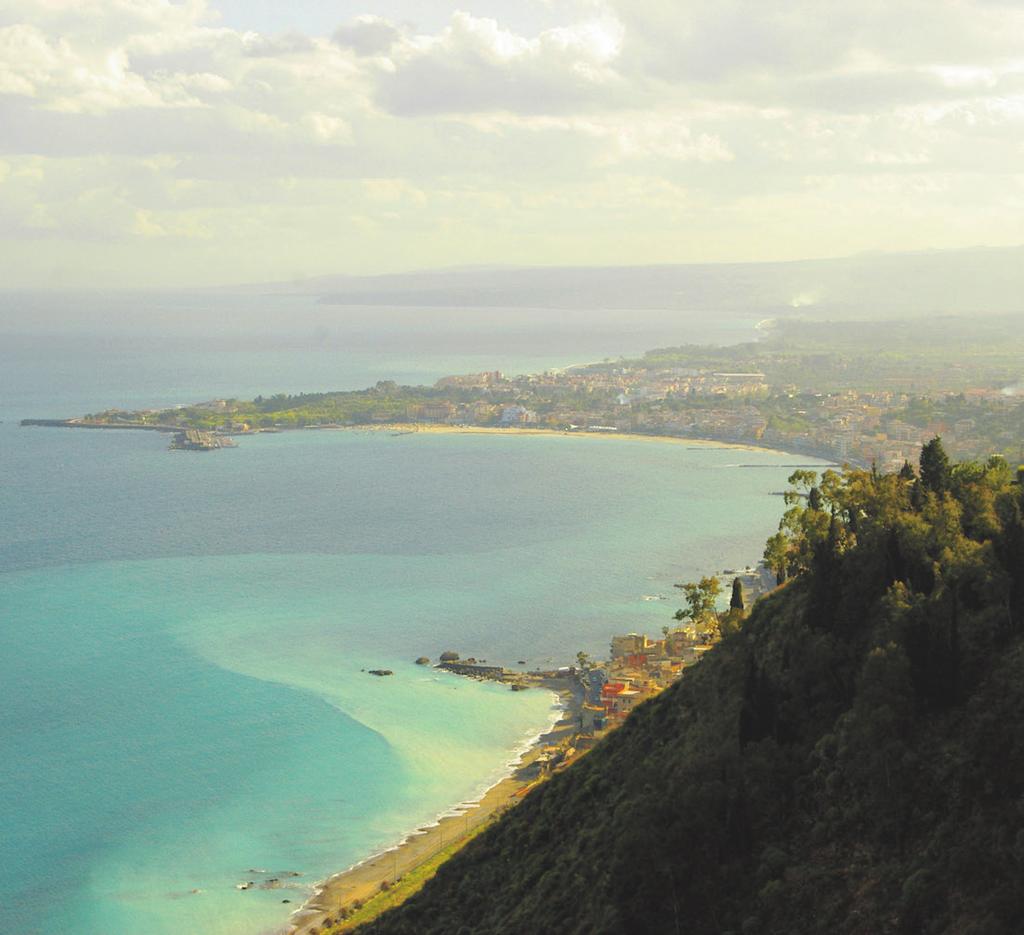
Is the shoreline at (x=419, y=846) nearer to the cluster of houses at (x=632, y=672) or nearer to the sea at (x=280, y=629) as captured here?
the sea at (x=280, y=629)

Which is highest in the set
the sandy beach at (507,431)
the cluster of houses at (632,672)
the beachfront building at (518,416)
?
the beachfront building at (518,416)

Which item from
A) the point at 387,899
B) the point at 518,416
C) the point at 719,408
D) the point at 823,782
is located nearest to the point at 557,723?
the point at 387,899

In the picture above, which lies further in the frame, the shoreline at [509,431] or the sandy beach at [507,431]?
the sandy beach at [507,431]

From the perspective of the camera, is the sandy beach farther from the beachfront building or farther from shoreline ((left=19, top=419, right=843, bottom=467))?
the beachfront building

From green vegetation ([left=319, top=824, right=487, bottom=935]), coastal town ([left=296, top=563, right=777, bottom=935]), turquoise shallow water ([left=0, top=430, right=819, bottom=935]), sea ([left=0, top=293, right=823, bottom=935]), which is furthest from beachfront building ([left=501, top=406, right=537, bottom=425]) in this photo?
green vegetation ([left=319, top=824, right=487, bottom=935])

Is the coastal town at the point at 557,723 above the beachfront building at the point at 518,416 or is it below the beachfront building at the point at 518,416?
below

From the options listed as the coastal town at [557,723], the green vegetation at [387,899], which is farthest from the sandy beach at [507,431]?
the green vegetation at [387,899]

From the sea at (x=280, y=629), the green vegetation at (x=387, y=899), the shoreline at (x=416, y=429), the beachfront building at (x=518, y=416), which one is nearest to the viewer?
the green vegetation at (x=387, y=899)

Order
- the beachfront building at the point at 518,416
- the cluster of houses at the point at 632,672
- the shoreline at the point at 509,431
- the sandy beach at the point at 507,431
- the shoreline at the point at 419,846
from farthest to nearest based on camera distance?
the beachfront building at the point at 518,416 < the sandy beach at the point at 507,431 < the shoreline at the point at 509,431 < the cluster of houses at the point at 632,672 < the shoreline at the point at 419,846
